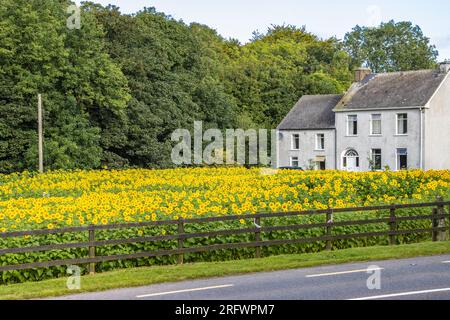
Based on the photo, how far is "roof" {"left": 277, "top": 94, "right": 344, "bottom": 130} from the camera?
77.3 m

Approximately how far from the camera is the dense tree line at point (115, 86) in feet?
201

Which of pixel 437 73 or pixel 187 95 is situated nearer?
pixel 437 73

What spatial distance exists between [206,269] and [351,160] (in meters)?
55.9

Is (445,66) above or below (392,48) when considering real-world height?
below

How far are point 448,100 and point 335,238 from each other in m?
50.0

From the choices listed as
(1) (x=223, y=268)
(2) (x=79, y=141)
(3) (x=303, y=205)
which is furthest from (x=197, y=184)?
(2) (x=79, y=141)

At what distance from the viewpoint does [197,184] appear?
36.4 meters

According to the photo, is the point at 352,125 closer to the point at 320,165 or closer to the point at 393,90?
the point at 393,90

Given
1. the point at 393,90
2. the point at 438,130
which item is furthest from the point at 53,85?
the point at 438,130

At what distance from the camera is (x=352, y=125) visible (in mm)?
→ 74438

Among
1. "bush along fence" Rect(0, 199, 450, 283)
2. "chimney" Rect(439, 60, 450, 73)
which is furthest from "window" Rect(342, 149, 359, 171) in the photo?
"bush along fence" Rect(0, 199, 450, 283)
